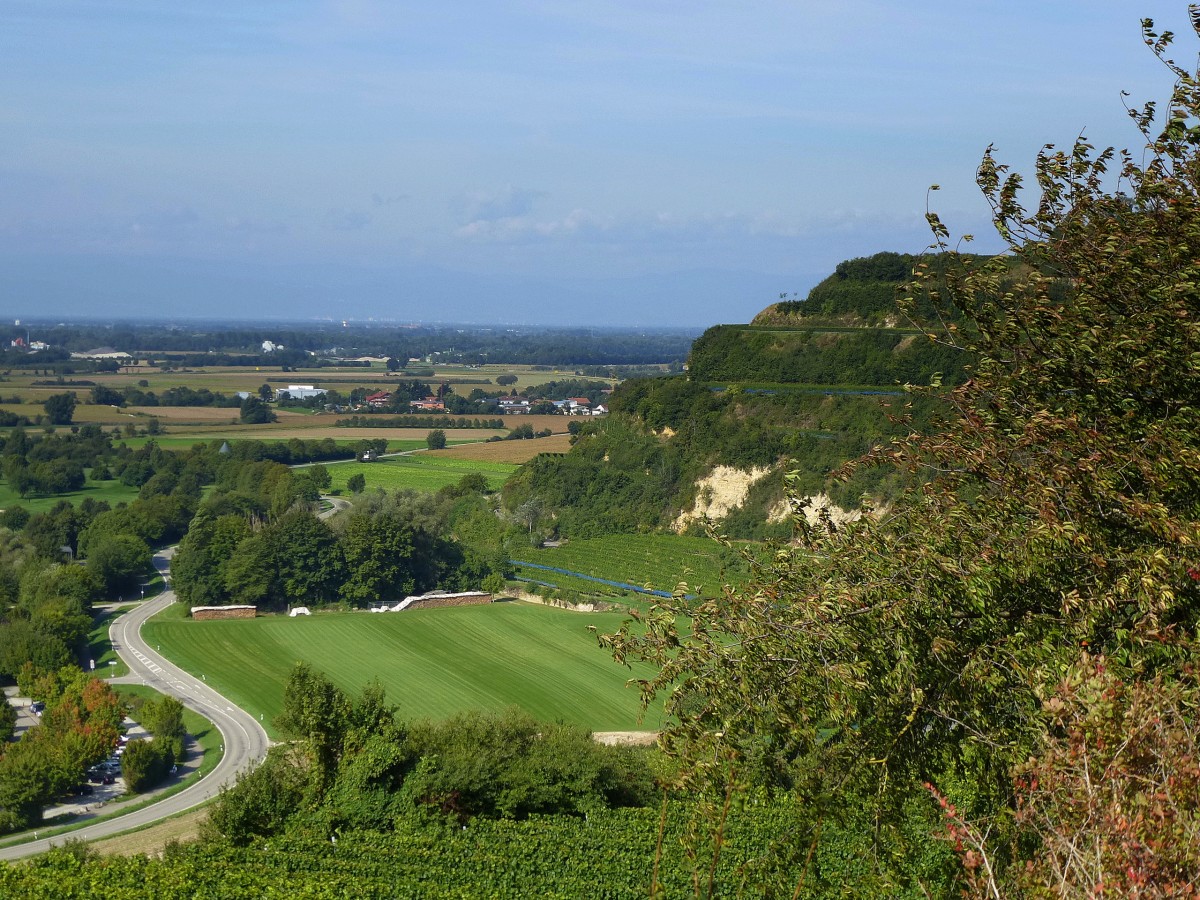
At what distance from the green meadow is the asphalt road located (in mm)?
29061

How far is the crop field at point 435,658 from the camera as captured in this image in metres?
33.6

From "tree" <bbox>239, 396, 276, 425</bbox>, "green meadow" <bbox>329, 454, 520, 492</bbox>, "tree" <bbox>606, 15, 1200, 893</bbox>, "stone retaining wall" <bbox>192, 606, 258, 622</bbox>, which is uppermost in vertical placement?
"tree" <bbox>606, 15, 1200, 893</bbox>

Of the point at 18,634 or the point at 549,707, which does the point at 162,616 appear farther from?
the point at 549,707

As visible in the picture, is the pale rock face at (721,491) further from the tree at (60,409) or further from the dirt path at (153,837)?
the tree at (60,409)

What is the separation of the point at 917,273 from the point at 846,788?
4289 mm

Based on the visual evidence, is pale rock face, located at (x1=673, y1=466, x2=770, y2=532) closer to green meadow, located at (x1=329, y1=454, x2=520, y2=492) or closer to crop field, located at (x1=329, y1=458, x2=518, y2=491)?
green meadow, located at (x1=329, y1=454, x2=520, y2=492)

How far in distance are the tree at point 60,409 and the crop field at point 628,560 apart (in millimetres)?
71675

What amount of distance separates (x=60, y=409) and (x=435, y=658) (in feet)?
285

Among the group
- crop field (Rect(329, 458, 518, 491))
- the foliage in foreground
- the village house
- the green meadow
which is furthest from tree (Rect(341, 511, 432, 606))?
the village house

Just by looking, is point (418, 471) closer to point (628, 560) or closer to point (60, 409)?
point (628, 560)

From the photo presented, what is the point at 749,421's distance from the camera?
61.2 metres

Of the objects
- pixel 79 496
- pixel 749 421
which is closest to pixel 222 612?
pixel 749 421

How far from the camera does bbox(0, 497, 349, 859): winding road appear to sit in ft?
79.5

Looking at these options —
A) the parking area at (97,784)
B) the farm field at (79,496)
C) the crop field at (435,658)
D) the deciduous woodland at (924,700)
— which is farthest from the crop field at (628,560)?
the farm field at (79,496)
